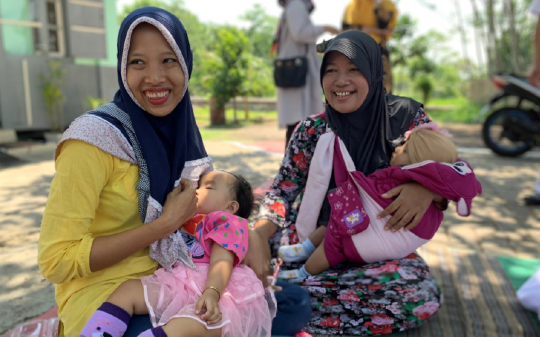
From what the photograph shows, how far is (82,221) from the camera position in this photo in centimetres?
136

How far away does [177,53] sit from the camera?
1.51 meters

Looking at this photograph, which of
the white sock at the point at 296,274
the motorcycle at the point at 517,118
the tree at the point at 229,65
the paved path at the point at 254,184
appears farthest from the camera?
the tree at the point at 229,65

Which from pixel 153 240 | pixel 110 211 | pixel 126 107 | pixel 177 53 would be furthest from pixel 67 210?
pixel 177 53

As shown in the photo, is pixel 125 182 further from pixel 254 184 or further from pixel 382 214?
pixel 254 184

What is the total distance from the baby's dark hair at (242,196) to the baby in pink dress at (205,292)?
0.20 ft

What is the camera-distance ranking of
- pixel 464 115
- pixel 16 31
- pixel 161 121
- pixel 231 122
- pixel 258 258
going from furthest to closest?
pixel 464 115
pixel 231 122
pixel 16 31
pixel 258 258
pixel 161 121

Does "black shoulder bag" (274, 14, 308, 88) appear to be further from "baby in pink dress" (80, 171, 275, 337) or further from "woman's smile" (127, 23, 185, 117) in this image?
"woman's smile" (127, 23, 185, 117)

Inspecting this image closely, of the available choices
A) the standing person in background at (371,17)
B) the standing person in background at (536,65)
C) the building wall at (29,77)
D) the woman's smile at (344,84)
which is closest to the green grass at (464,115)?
the standing person in background at (536,65)

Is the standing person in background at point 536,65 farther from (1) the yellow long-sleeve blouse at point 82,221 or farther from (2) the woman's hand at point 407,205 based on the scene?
(1) the yellow long-sleeve blouse at point 82,221

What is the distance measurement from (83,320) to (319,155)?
129 centimetres

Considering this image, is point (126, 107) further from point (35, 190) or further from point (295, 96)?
point (35, 190)

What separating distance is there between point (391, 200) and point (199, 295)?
1.00 metres

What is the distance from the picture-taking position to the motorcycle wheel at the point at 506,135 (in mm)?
6086

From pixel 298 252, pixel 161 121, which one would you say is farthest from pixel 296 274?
pixel 161 121
